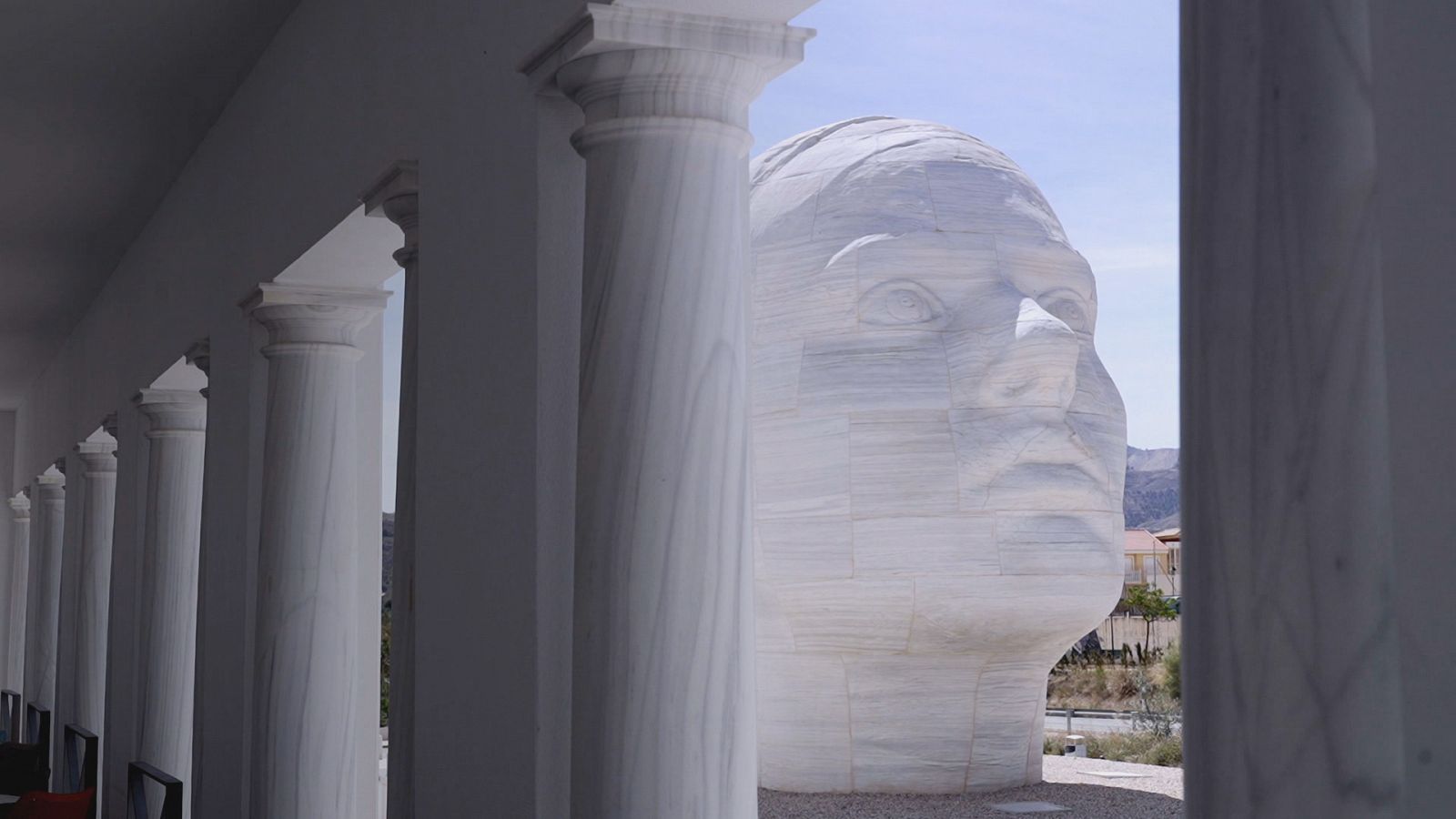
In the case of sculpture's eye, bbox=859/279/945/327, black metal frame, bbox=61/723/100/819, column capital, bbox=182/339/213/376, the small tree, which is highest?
sculpture's eye, bbox=859/279/945/327

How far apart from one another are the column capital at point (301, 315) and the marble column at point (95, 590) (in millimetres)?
19775

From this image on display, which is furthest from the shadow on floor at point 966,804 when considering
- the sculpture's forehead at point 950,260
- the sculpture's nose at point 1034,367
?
the sculpture's forehead at point 950,260

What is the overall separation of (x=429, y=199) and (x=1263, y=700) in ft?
33.9

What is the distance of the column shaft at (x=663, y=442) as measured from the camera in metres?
9.11

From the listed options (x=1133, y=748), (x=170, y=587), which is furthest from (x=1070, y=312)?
(x=170, y=587)

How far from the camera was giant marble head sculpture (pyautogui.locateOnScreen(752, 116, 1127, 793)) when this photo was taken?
1312 inches

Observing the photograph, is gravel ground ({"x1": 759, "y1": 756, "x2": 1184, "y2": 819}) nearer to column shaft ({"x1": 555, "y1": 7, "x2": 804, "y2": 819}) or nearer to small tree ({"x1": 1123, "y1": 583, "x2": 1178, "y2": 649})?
column shaft ({"x1": 555, "y1": 7, "x2": 804, "y2": 819})

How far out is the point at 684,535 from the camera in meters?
9.25

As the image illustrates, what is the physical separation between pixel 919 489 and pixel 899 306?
15.8 feet

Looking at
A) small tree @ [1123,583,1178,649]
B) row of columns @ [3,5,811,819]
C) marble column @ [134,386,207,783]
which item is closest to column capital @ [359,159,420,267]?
row of columns @ [3,5,811,819]

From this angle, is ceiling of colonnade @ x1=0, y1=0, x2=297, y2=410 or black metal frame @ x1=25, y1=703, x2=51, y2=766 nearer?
ceiling of colonnade @ x1=0, y1=0, x2=297, y2=410

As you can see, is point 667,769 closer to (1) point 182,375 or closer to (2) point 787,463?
(1) point 182,375

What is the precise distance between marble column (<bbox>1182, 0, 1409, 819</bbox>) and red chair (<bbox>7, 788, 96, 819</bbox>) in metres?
21.8

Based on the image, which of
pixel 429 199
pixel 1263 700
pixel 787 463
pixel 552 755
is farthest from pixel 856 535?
pixel 1263 700
